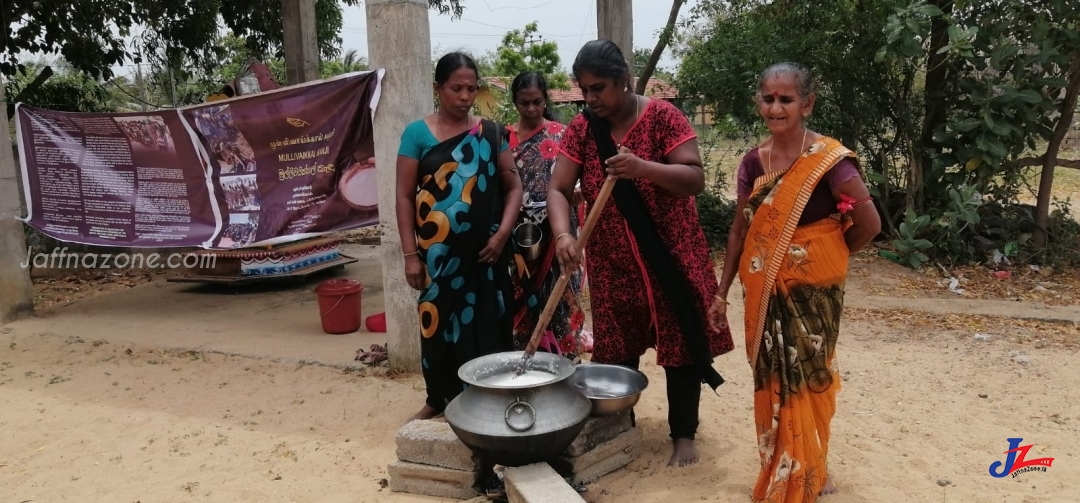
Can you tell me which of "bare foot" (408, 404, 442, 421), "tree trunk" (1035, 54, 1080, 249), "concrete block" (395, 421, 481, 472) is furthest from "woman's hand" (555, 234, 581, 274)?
"tree trunk" (1035, 54, 1080, 249)

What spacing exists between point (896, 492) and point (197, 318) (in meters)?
5.27

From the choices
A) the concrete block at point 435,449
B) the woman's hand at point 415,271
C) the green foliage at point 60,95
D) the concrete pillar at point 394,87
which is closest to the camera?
the concrete block at point 435,449

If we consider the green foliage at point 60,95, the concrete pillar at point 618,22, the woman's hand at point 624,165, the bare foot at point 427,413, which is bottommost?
the bare foot at point 427,413

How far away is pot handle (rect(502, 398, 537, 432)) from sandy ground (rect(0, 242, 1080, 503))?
0.57m

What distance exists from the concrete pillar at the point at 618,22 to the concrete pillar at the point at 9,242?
16.5 ft

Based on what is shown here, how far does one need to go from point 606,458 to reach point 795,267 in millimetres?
1111

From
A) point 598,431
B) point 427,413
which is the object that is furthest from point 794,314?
point 427,413

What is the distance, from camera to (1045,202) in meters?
6.84

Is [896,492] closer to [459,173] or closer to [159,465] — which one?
[459,173]

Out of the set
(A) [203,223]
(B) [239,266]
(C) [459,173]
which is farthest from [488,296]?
(B) [239,266]

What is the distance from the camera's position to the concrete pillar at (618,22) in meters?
6.57

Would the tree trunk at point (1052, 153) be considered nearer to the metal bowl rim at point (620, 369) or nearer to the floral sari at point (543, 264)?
the floral sari at point (543, 264)

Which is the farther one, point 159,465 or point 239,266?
point 239,266
